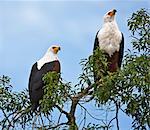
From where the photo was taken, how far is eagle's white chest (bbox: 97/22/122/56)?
5223mm

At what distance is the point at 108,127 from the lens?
3.78m

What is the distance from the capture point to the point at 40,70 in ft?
16.5

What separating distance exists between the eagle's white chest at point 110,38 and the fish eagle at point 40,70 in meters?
0.54

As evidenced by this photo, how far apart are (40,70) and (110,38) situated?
2.82ft

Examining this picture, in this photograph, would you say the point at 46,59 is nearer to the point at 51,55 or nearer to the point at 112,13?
the point at 51,55

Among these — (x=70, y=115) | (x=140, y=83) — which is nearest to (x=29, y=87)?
(x=70, y=115)

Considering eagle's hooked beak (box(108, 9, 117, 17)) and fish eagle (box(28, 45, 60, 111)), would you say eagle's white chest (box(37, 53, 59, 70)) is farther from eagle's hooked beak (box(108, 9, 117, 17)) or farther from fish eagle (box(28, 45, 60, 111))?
eagle's hooked beak (box(108, 9, 117, 17))

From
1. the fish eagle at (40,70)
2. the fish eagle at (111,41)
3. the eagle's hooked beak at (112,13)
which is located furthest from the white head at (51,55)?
the eagle's hooked beak at (112,13)

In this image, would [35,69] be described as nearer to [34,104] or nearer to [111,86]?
[34,104]

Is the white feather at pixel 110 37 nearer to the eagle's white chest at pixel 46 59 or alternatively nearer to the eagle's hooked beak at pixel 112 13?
the eagle's hooked beak at pixel 112 13

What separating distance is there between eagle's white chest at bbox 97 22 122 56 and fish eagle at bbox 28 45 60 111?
1.78ft

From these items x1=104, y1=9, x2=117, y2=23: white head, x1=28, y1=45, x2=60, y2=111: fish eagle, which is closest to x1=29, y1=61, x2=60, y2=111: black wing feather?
x1=28, y1=45, x2=60, y2=111: fish eagle

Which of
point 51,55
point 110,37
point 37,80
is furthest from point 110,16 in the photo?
point 37,80

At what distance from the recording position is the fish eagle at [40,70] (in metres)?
4.69
